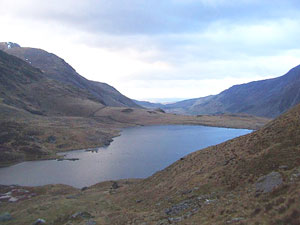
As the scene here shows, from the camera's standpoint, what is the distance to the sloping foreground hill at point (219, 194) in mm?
16170

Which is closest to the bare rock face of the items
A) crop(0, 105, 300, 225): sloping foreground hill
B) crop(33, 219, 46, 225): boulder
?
crop(0, 105, 300, 225): sloping foreground hill

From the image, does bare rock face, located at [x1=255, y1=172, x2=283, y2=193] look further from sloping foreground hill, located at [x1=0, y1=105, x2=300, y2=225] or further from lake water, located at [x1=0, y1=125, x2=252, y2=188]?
lake water, located at [x1=0, y1=125, x2=252, y2=188]

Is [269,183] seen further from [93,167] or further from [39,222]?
[93,167]

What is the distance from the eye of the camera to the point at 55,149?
11812cm

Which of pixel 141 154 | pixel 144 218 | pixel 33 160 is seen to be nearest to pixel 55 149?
pixel 33 160

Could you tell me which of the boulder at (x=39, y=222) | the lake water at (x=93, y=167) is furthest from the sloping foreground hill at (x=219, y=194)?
the lake water at (x=93, y=167)

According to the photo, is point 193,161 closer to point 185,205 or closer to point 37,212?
point 185,205

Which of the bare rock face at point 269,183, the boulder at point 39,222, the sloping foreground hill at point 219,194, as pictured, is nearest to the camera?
the sloping foreground hill at point 219,194

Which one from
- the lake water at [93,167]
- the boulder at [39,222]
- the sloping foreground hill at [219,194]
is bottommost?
the lake water at [93,167]

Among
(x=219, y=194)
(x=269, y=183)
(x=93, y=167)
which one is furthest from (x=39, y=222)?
(x=93, y=167)

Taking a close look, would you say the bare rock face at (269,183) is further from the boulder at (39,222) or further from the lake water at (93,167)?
the lake water at (93,167)

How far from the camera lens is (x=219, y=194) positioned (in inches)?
933

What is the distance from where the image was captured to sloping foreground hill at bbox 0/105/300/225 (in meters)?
16.2

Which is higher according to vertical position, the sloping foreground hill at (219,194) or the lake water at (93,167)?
the sloping foreground hill at (219,194)
